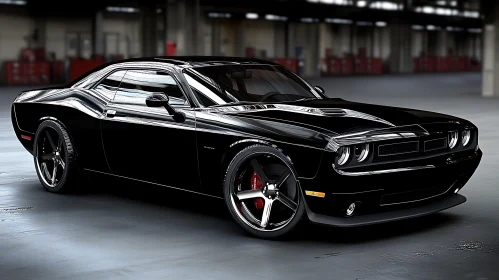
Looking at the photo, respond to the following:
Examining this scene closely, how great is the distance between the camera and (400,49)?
213ft

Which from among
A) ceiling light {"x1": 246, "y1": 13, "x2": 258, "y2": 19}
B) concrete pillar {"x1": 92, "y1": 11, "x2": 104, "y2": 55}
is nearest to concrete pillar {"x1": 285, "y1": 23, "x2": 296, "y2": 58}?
ceiling light {"x1": 246, "y1": 13, "x2": 258, "y2": 19}

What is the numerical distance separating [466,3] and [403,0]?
1719 cm

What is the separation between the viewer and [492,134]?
14.5 meters

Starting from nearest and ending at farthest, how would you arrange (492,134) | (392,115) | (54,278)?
(54,278) → (392,115) → (492,134)

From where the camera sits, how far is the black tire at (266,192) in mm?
6160

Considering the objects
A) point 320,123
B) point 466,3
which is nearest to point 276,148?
point 320,123

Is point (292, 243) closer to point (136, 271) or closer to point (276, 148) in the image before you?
point (276, 148)

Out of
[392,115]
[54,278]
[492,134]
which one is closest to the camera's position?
[54,278]

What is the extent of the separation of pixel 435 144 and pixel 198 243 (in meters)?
1.89

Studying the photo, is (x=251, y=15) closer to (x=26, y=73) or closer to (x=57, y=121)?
(x=26, y=73)

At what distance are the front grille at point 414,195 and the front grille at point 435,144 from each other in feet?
0.94

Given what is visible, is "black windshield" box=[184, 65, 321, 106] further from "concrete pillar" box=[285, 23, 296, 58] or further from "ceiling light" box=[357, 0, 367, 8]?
"ceiling light" box=[357, 0, 367, 8]

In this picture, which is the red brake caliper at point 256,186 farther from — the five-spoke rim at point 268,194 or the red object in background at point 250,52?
the red object in background at point 250,52

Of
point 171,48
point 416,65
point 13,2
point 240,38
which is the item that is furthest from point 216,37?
point 416,65
